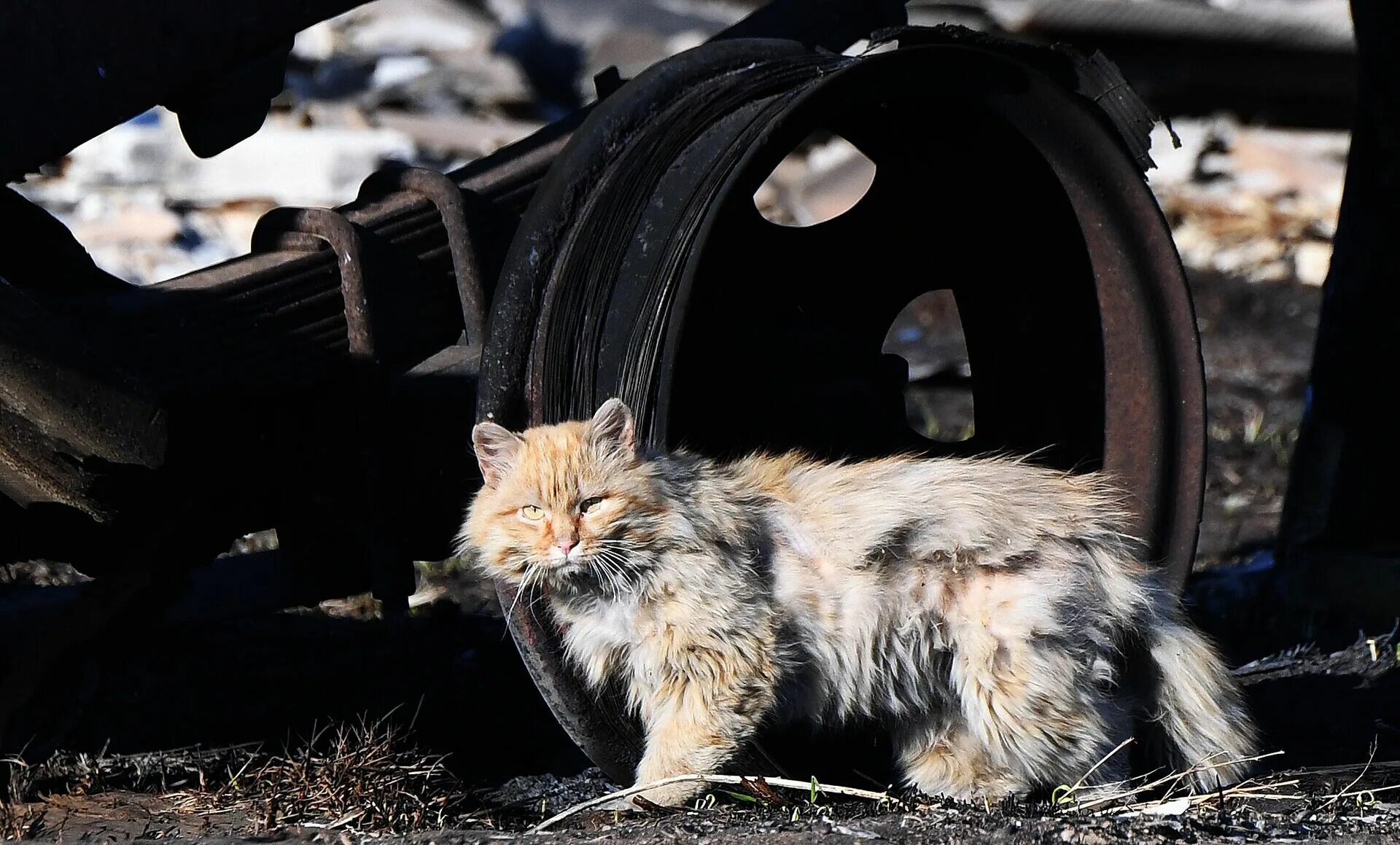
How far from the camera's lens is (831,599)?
3.46 meters

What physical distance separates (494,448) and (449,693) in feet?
4.90

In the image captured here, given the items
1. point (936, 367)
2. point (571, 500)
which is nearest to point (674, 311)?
point (571, 500)

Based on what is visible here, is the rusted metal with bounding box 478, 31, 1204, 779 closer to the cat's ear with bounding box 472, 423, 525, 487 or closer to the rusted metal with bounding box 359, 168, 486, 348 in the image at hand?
the cat's ear with bounding box 472, 423, 525, 487

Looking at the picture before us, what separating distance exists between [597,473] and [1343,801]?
1.96m

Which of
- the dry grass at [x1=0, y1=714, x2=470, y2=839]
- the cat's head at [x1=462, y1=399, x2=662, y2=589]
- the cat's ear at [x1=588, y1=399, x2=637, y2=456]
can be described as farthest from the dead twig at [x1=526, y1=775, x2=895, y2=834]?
the cat's ear at [x1=588, y1=399, x2=637, y2=456]

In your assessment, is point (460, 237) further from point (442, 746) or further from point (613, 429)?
point (442, 746)

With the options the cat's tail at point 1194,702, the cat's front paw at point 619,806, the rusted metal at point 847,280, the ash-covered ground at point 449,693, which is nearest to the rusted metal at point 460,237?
the rusted metal at point 847,280

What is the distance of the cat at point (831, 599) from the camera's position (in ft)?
11.1

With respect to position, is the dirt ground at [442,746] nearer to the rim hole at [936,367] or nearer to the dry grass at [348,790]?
the dry grass at [348,790]

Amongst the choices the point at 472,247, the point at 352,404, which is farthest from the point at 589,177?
the point at 352,404

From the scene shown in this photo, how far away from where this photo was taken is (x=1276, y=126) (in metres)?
10.7

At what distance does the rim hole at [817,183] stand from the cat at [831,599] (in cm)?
686

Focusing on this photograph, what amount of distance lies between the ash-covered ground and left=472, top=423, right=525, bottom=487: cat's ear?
2.66 feet

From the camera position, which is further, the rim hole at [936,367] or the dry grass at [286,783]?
the rim hole at [936,367]
